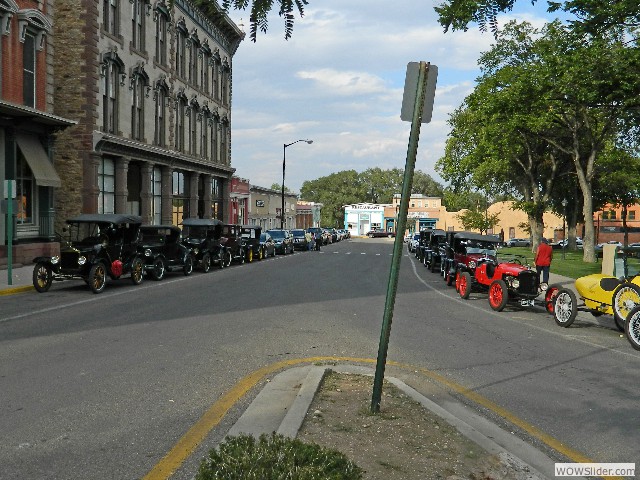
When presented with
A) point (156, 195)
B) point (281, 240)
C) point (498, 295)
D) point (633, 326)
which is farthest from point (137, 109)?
point (633, 326)

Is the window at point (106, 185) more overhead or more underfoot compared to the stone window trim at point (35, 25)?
more underfoot

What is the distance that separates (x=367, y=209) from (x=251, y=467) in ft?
443

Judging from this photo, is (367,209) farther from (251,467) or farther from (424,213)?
(251,467)

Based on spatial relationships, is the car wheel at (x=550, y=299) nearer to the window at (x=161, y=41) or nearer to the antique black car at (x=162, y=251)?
the antique black car at (x=162, y=251)

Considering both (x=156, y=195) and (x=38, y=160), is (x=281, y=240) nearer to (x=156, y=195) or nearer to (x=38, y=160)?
(x=156, y=195)

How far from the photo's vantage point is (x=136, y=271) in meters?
19.9

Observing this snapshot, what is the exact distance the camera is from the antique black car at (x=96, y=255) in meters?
17.7

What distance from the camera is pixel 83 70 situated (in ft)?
97.2

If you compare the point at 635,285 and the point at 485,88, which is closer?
the point at 635,285

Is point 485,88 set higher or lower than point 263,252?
higher

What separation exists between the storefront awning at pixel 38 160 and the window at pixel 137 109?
28.1 feet

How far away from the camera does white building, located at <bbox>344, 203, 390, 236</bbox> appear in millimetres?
136625

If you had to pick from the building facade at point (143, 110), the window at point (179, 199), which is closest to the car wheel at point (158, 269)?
the building facade at point (143, 110)

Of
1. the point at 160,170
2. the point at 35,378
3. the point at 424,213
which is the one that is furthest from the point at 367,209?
the point at 35,378
